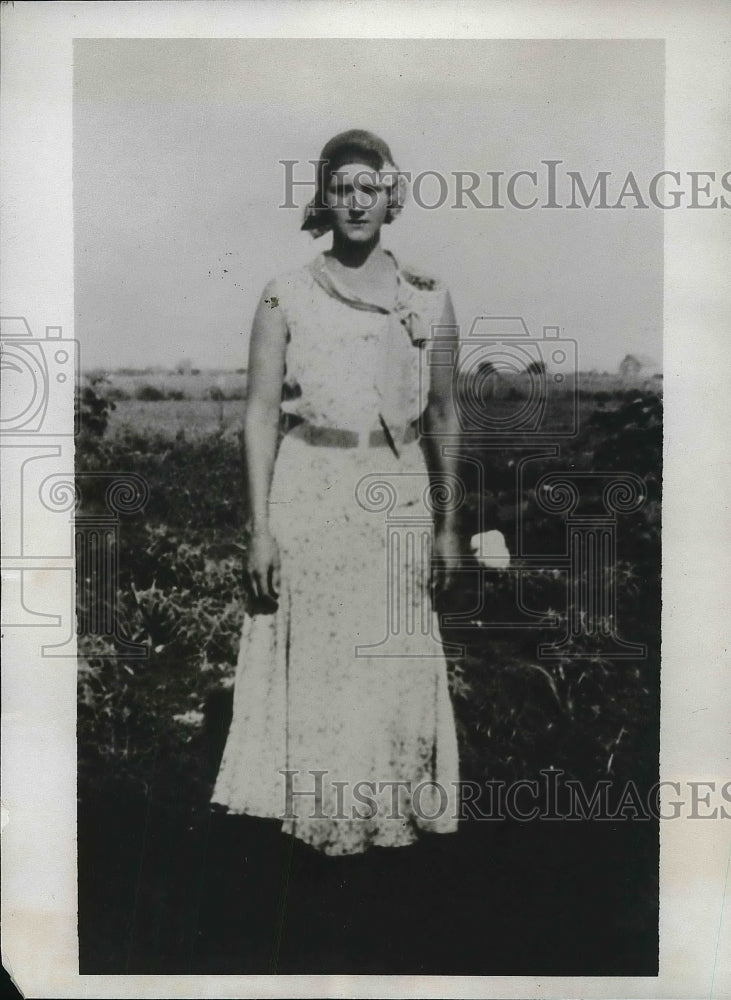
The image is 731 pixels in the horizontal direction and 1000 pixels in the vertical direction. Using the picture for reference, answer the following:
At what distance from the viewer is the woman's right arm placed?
221cm

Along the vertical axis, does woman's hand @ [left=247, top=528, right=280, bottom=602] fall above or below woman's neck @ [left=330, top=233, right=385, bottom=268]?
below

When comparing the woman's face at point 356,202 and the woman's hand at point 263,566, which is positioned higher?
the woman's face at point 356,202

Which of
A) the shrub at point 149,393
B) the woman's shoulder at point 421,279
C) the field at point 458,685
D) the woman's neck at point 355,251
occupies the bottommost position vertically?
the field at point 458,685

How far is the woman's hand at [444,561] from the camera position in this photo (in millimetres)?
2207

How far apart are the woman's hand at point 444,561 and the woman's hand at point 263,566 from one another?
373 millimetres

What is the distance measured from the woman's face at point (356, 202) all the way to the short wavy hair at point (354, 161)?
1 centimetres

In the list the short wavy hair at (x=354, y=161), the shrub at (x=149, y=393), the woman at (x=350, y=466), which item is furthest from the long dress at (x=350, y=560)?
the shrub at (x=149, y=393)

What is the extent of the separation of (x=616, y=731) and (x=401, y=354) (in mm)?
1036

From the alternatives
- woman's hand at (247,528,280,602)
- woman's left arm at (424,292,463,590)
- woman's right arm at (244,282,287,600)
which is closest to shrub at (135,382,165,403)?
woman's right arm at (244,282,287,600)

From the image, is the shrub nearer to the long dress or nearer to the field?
the field

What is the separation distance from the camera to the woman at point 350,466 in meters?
2.20

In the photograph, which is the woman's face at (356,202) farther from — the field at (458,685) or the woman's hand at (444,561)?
the woman's hand at (444,561)

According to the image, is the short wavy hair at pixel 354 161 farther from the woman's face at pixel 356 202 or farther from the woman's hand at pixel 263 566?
the woman's hand at pixel 263 566

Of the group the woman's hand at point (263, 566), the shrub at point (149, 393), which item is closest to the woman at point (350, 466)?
the woman's hand at point (263, 566)
